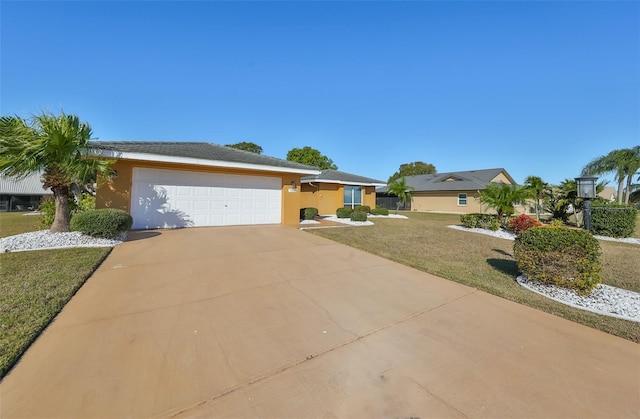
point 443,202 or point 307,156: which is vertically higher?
point 307,156

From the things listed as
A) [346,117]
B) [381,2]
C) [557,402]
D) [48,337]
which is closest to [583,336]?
[557,402]

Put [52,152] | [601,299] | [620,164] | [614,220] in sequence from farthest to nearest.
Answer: [620,164] → [614,220] → [52,152] → [601,299]

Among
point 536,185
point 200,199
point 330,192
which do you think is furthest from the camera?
point 330,192

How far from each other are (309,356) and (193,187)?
31.1 ft

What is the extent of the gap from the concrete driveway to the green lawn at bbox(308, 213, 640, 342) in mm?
390

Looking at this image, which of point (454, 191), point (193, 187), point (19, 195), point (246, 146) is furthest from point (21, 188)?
point (454, 191)

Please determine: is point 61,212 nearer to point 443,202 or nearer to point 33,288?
point 33,288

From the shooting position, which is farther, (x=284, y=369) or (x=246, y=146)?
(x=246, y=146)

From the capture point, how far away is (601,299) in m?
4.14

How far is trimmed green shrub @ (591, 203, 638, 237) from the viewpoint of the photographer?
10.4m

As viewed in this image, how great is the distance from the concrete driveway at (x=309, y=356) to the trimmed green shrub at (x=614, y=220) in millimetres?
11628

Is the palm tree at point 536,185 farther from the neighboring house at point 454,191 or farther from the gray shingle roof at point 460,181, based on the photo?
the gray shingle roof at point 460,181

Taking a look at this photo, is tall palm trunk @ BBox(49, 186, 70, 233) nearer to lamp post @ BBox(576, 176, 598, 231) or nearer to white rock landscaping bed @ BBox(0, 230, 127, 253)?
white rock landscaping bed @ BBox(0, 230, 127, 253)

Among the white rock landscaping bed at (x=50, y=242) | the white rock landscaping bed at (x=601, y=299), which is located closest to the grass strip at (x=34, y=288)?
the white rock landscaping bed at (x=50, y=242)
